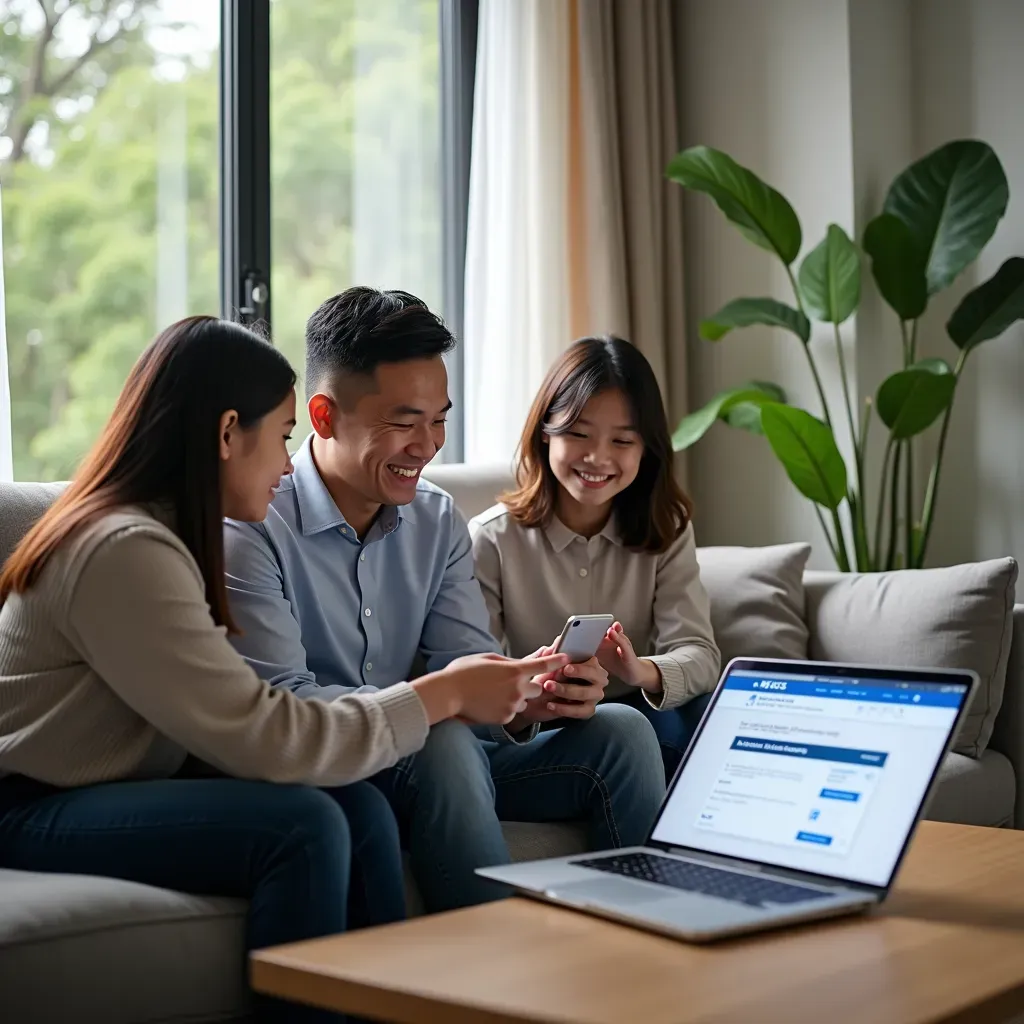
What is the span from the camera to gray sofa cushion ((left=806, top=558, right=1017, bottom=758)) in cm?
250

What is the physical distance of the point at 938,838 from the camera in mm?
1621

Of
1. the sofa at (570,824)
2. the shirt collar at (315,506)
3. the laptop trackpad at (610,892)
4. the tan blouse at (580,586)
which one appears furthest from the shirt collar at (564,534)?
the laptop trackpad at (610,892)

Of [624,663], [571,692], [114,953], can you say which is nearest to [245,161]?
[624,663]

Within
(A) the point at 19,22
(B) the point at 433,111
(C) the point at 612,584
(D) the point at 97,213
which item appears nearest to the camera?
(C) the point at 612,584

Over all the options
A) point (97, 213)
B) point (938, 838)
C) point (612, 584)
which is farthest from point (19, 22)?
point (938, 838)

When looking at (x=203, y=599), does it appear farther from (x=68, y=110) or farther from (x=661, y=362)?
(x=661, y=362)

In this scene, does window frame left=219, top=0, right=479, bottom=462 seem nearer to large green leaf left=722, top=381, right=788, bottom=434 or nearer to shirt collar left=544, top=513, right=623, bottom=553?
shirt collar left=544, top=513, right=623, bottom=553

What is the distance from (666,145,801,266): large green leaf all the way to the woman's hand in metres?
1.94

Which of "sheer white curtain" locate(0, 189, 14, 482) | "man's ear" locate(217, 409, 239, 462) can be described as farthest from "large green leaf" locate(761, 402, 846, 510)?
"man's ear" locate(217, 409, 239, 462)

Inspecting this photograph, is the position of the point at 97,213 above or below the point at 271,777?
above

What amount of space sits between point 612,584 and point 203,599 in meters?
1.07

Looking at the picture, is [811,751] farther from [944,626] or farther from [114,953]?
[944,626]

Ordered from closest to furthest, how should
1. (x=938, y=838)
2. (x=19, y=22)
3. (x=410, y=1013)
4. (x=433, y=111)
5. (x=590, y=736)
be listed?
(x=410, y=1013)
(x=938, y=838)
(x=590, y=736)
(x=19, y=22)
(x=433, y=111)

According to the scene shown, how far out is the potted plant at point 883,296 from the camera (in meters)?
3.18
